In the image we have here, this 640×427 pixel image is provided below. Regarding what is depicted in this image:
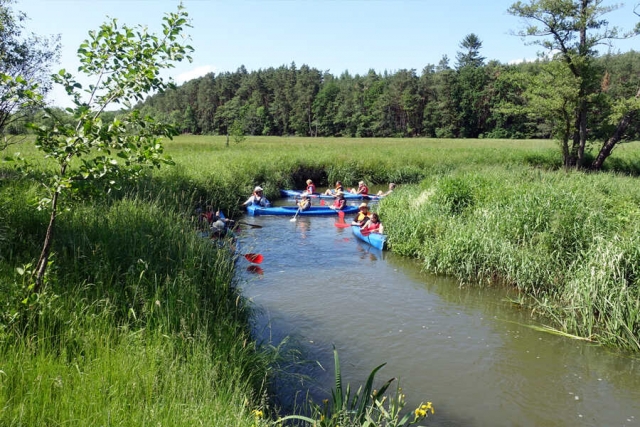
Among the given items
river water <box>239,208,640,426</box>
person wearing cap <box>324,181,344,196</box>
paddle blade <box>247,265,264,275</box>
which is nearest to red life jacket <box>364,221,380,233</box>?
river water <box>239,208,640,426</box>

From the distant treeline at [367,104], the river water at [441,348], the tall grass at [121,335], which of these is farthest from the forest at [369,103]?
the tall grass at [121,335]

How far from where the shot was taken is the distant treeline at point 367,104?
69.6 m

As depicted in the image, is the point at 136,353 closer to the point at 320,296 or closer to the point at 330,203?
the point at 320,296

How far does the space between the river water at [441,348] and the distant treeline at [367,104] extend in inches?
2324

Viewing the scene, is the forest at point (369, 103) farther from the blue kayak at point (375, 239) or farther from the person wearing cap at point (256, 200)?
the blue kayak at point (375, 239)

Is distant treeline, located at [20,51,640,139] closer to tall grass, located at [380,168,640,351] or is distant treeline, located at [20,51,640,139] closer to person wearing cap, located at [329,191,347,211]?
person wearing cap, located at [329,191,347,211]

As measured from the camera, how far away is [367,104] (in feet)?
261

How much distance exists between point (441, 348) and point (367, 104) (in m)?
76.1

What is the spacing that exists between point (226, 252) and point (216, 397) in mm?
3567

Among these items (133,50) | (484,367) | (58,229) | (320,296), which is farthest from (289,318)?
(133,50)

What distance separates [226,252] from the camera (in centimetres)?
691

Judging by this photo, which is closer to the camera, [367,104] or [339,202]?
[339,202]

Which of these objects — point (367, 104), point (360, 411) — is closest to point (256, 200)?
point (360, 411)

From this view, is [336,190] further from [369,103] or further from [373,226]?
[369,103]
